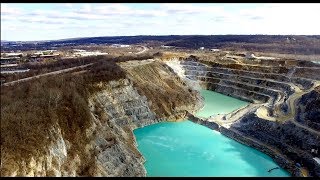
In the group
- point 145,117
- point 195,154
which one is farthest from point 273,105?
point 195,154

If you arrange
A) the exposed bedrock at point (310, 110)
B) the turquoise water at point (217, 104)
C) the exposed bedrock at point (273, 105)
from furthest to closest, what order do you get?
the turquoise water at point (217, 104), the exposed bedrock at point (310, 110), the exposed bedrock at point (273, 105)

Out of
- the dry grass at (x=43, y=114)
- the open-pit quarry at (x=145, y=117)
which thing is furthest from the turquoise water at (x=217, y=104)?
the dry grass at (x=43, y=114)

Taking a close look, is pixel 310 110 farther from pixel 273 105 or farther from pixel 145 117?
pixel 145 117

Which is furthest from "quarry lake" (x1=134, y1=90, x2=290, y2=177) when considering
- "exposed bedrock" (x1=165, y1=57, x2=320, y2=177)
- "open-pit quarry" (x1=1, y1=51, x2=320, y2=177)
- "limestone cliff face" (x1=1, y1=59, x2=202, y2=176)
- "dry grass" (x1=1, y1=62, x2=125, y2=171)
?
"dry grass" (x1=1, y1=62, x2=125, y2=171)

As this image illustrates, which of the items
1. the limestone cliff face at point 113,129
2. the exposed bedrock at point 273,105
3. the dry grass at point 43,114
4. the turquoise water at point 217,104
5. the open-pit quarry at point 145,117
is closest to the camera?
the dry grass at point 43,114

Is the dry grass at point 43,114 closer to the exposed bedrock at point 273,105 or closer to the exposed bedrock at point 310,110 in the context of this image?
the exposed bedrock at point 273,105
